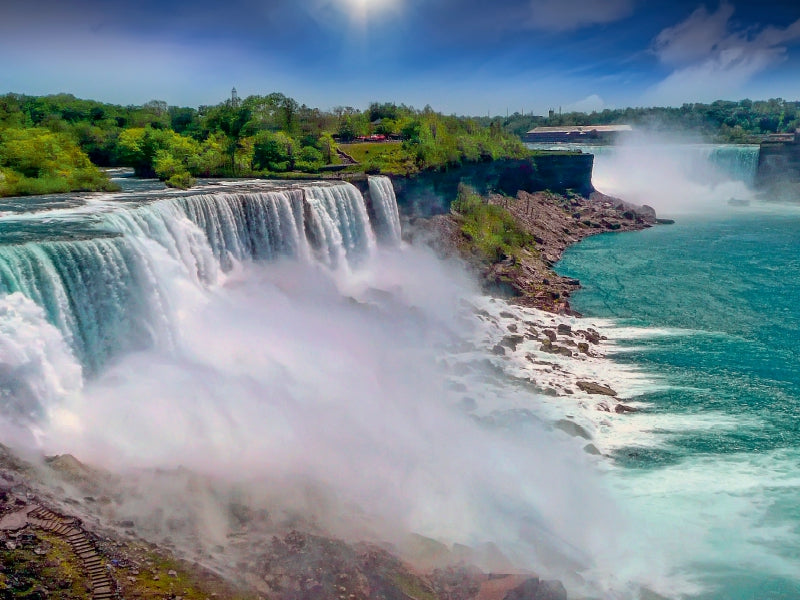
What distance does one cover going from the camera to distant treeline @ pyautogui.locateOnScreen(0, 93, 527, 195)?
1166 inches

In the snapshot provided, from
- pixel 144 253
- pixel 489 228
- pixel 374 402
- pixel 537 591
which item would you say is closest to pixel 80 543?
pixel 537 591

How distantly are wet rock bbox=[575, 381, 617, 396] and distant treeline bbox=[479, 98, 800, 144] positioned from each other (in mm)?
73754

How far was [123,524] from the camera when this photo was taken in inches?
427

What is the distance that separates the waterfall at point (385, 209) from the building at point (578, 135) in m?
78.2

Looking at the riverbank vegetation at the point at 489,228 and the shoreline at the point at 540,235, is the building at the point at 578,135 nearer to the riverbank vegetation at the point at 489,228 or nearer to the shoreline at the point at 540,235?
the shoreline at the point at 540,235

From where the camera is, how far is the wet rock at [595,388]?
21016 millimetres

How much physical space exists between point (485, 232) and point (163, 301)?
23623mm

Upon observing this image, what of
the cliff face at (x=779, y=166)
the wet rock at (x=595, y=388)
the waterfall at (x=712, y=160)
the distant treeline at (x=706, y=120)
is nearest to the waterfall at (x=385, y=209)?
the wet rock at (x=595, y=388)

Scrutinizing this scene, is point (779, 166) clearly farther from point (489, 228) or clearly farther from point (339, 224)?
point (339, 224)

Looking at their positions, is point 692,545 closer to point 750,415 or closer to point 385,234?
point 750,415

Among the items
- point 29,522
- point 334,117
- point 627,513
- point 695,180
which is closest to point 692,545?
point 627,513

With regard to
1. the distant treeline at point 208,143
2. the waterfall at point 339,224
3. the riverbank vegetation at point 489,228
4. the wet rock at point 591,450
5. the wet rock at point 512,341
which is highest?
the distant treeline at point 208,143

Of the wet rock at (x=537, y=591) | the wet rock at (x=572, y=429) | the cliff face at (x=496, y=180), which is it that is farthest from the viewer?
the cliff face at (x=496, y=180)

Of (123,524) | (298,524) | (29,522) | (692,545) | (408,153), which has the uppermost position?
(408,153)
